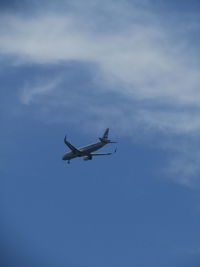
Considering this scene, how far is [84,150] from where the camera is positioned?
174m

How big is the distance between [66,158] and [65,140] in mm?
14135

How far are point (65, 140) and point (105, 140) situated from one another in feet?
40.8

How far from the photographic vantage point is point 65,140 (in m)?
169

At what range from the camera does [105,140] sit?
17088 cm

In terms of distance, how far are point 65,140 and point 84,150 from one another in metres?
8.61

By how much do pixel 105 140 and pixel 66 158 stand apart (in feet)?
57.9

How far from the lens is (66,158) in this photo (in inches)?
7146

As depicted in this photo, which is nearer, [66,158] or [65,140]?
[65,140]
